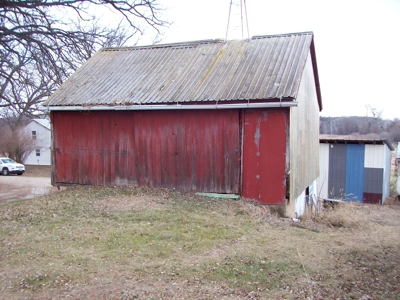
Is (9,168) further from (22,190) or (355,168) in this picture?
(355,168)

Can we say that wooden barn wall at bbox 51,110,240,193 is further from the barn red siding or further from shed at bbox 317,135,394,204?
shed at bbox 317,135,394,204

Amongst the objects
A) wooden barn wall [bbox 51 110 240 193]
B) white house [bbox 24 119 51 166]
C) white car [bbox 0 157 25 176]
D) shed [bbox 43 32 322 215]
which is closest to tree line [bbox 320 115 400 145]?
white house [bbox 24 119 51 166]

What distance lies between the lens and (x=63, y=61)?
13.1m

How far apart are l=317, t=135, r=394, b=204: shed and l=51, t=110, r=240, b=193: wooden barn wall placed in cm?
1046

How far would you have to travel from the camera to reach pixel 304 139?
12438mm

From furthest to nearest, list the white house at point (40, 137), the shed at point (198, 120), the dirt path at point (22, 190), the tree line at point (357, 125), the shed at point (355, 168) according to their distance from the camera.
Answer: the tree line at point (357, 125), the white house at point (40, 137), the shed at point (355, 168), the dirt path at point (22, 190), the shed at point (198, 120)

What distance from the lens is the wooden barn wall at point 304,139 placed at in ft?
33.4

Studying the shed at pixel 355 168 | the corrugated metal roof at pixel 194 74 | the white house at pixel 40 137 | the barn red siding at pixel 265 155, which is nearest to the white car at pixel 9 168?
the white house at pixel 40 137

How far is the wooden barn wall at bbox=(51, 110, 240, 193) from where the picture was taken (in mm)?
10344

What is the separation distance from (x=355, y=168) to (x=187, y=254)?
16.1 m

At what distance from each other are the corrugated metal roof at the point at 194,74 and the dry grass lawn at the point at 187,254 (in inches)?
127

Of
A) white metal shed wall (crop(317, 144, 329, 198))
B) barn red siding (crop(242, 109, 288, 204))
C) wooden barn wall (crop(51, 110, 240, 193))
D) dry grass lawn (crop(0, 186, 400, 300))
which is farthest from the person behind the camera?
white metal shed wall (crop(317, 144, 329, 198))

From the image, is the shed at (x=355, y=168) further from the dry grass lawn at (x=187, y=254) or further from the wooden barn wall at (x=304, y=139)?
the dry grass lawn at (x=187, y=254)

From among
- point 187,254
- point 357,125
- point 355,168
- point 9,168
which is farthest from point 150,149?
point 357,125
